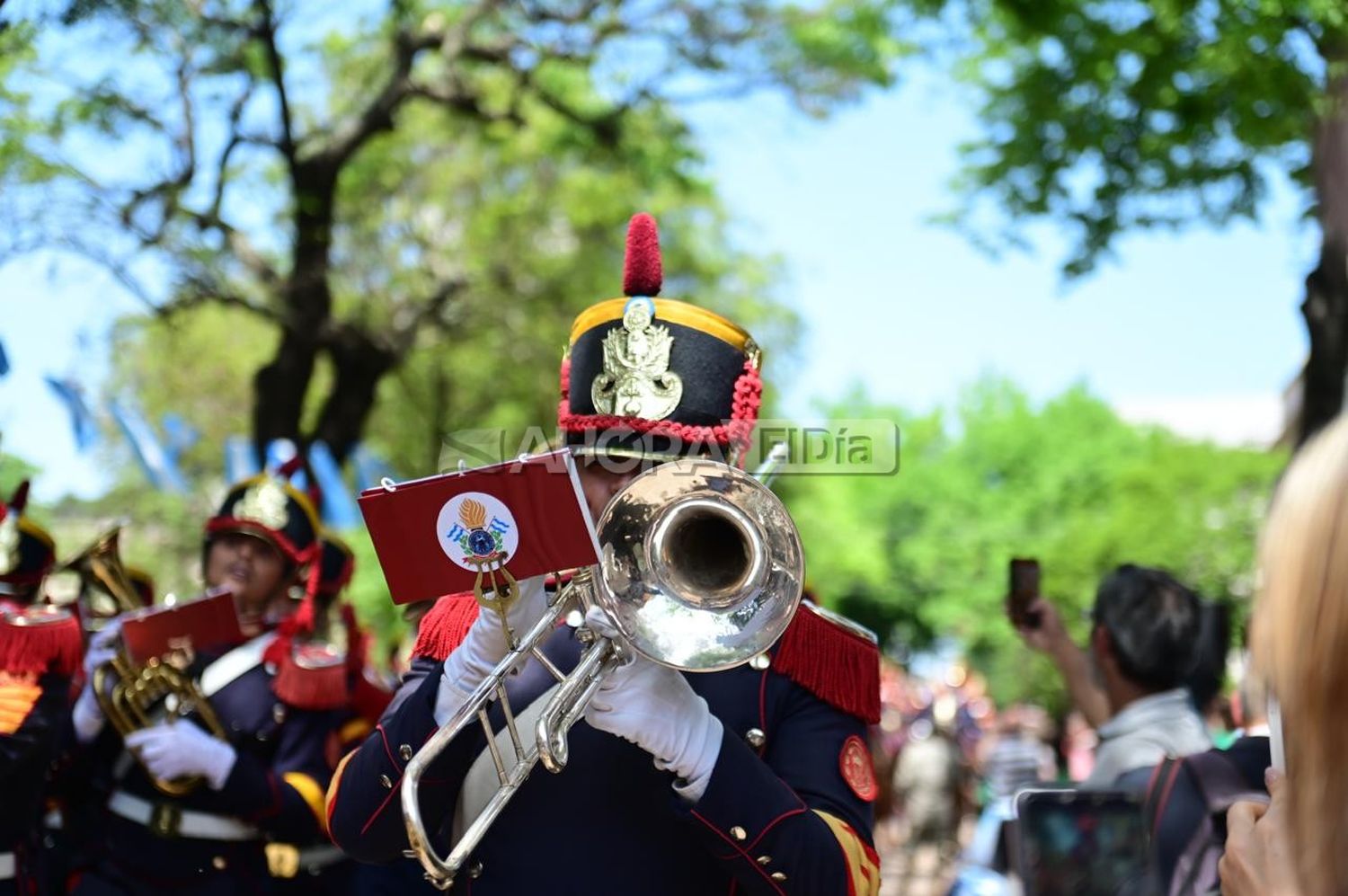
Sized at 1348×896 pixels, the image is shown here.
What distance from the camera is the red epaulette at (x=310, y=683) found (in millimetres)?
5059

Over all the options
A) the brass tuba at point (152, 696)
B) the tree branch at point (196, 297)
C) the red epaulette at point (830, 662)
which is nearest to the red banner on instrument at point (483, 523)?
the red epaulette at point (830, 662)

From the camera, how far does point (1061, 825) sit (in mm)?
3023

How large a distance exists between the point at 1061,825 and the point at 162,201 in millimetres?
6987

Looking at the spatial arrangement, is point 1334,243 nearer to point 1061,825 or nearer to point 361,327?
point 1061,825

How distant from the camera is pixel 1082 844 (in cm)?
301

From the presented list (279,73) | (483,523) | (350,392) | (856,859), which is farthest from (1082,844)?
(350,392)

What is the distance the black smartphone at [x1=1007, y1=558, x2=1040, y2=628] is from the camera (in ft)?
16.7

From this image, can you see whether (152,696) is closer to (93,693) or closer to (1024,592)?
(93,693)

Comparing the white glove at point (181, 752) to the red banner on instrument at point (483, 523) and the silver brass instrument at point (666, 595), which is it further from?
the red banner on instrument at point (483, 523)

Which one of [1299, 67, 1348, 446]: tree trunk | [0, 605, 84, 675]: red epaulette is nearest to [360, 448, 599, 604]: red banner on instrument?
[0, 605, 84, 675]: red epaulette

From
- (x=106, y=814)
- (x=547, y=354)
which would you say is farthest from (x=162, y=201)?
→ (x=547, y=354)

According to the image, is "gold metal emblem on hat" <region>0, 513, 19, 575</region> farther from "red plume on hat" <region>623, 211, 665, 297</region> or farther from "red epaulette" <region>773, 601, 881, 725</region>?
"red epaulette" <region>773, 601, 881, 725</region>

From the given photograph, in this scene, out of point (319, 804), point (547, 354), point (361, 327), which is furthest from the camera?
point (547, 354)

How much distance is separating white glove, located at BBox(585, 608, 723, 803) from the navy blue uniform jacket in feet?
0.11
